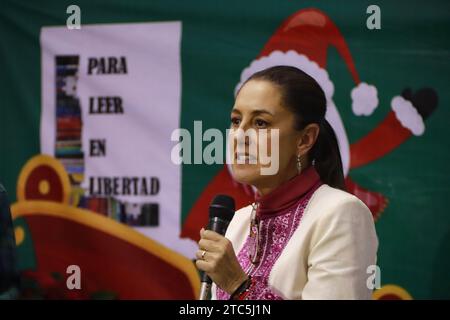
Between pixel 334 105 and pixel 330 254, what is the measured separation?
1688mm

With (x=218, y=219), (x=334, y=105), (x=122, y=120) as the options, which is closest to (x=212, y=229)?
(x=218, y=219)

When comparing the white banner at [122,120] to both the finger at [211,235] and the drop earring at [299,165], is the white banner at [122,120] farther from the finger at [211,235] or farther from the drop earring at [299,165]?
the finger at [211,235]

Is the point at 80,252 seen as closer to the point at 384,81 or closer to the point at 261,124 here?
the point at 384,81

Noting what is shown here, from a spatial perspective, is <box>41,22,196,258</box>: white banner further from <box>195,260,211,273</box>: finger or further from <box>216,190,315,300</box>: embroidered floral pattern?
<box>195,260,211,273</box>: finger

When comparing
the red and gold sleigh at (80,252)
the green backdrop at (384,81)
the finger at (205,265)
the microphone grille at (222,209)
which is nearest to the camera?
the finger at (205,265)

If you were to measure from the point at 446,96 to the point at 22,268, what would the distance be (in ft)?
7.35

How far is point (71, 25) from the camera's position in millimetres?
3346

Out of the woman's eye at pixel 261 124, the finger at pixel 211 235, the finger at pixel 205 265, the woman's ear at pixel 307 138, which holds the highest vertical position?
the woman's eye at pixel 261 124

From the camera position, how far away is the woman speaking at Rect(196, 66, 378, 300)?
4.81 feet

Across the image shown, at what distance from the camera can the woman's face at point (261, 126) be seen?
1.59 metres

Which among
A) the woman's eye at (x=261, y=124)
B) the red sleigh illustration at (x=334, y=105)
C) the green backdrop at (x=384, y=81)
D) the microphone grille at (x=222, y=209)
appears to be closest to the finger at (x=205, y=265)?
the microphone grille at (x=222, y=209)

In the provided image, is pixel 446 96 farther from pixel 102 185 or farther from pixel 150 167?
pixel 102 185

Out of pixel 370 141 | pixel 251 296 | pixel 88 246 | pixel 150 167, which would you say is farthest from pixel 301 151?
pixel 88 246

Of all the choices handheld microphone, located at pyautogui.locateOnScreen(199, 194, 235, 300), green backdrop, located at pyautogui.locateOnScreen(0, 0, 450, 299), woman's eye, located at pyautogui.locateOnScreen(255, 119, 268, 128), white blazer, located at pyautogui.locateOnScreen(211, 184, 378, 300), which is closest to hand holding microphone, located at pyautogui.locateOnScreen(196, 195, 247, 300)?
handheld microphone, located at pyautogui.locateOnScreen(199, 194, 235, 300)
